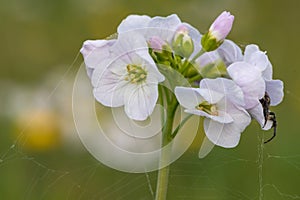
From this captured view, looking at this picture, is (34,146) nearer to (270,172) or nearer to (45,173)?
(45,173)

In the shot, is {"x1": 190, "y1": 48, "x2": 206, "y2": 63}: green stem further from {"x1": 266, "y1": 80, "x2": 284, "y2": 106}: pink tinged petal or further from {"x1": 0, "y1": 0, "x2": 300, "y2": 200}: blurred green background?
{"x1": 0, "y1": 0, "x2": 300, "y2": 200}: blurred green background

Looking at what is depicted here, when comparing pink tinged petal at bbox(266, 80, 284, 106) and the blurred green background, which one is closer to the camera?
pink tinged petal at bbox(266, 80, 284, 106)

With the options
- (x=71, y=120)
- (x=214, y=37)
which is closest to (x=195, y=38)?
(x=214, y=37)

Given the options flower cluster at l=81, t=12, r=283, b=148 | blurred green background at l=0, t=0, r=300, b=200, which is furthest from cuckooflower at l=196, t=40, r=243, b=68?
blurred green background at l=0, t=0, r=300, b=200

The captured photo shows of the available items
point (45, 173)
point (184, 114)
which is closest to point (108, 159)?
point (45, 173)

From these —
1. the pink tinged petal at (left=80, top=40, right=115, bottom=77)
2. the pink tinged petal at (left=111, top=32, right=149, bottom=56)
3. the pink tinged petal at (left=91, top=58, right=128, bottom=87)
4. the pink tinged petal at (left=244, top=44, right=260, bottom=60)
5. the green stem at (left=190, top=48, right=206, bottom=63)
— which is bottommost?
the pink tinged petal at (left=244, top=44, right=260, bottom=60)

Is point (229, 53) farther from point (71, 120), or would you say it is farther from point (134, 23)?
point (71, 120)

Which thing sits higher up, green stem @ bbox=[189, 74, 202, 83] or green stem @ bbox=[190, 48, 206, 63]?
green stem @ bbox=[190, 48, 206, 63]

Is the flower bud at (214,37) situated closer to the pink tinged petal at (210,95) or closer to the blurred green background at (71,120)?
the pink tinged petal at (210,95)
